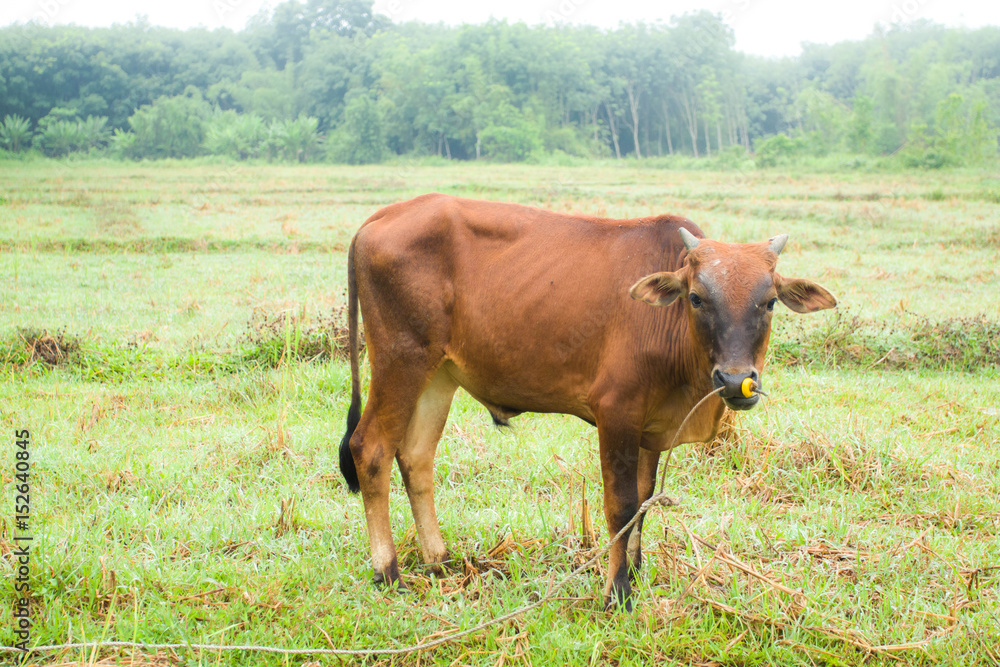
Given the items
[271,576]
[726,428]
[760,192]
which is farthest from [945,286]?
[760,192]

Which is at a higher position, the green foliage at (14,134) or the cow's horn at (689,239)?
the green foliage at (14,134)

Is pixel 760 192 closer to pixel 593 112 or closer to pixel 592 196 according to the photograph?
pixel 592 196

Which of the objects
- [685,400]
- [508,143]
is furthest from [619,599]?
[508,143]

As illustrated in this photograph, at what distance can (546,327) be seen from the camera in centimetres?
323

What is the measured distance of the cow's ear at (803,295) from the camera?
9.84 feet

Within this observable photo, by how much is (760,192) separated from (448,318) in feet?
69.2

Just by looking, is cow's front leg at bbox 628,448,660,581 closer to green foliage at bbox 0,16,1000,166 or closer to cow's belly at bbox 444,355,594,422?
cow's belly at bbox 444,355,594,422

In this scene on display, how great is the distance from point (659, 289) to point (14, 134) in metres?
42.5

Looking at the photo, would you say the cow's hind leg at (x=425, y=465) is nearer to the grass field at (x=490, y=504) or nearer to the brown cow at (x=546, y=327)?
the brown cow at (x=546, y=327)

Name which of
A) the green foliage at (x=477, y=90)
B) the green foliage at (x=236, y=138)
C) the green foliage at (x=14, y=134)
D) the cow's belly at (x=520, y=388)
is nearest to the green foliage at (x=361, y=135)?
the green foliage at (x=477, y=90)

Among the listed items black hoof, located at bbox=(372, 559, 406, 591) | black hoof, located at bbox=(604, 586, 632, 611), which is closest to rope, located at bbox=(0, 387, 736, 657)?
black hoof, located at bbox=(604, 586, 632, 611)

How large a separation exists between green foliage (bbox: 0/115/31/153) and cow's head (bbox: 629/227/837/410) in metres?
41.7

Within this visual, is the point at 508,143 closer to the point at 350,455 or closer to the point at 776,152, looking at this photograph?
the point at 776,152

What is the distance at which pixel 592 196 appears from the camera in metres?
21.6
